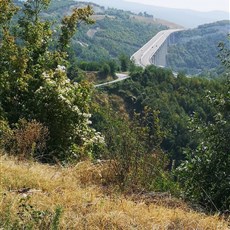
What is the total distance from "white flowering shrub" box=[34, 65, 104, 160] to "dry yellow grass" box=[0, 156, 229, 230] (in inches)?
134

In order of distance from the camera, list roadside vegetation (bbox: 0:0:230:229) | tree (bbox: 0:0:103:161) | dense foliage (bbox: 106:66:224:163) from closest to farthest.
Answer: roadside vegetation (bbox: 0:0:230:229)
tree (bbox: 0:0:103:161)
dense foliage (bbox: 106:66:224:163)

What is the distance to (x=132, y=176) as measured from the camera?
197 inches

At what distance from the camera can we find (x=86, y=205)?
3.96 m

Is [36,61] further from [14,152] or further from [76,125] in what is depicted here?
[14,152]

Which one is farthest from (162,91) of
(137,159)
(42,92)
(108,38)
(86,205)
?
(108,38)

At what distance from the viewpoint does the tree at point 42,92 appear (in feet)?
28.6

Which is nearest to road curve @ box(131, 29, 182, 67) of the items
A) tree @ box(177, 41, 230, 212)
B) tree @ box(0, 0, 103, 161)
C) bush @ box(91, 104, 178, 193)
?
tree @ box(0, 0, 103, 161)

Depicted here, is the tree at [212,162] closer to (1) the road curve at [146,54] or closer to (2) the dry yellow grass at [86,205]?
(2) the dry yellow grass at [86,205]

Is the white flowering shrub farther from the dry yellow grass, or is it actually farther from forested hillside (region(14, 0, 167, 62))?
forested hillside (region(14, 0, 167, 62))

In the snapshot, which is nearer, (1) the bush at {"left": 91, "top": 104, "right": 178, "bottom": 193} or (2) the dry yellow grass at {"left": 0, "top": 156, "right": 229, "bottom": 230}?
(2) the dry yellow grass at {"left": 0, "top": 156, "right": 229, "bottom": 230}

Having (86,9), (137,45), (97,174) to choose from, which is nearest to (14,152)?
(97,174)

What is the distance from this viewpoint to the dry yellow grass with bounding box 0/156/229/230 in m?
3.62

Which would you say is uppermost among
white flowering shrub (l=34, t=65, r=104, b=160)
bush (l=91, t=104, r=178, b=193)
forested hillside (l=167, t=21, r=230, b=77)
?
bush (l=91, t=104, r=178, b=193)

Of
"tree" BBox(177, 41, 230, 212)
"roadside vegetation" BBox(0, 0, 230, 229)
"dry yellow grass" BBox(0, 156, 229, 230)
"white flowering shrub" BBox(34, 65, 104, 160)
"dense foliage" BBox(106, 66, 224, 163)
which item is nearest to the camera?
"dry yellow grass" BBox(0, 156, 229, 230)
